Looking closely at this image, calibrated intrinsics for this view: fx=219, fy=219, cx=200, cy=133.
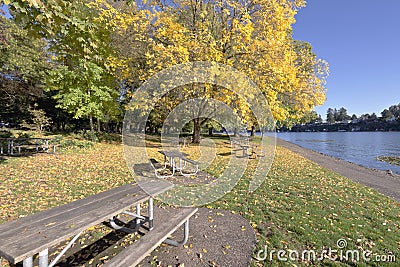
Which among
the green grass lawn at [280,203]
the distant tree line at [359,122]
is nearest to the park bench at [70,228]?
the green grass lawn at [280,203]

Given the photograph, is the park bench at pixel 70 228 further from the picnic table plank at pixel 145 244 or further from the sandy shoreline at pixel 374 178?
the sandy shoreline at pixel 374 178

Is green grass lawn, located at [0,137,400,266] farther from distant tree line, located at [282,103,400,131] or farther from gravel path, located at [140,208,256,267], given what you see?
distant tree line, located at [282,103,400,131]

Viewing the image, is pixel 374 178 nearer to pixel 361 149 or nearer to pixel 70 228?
pixel 70 228

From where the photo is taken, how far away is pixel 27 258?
1.92 m

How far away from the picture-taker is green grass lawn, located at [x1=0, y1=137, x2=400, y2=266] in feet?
12.5

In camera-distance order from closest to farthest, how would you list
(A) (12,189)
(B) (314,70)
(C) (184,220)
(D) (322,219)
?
(C) (184,220)
(D) (322,219)
(A) (12,189)
(B) (314,70)

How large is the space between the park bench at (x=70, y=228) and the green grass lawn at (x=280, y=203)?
155cm

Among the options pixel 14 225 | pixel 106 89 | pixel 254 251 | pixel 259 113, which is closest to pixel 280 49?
pixel 259 113

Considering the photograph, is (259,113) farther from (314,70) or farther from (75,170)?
(314,70)

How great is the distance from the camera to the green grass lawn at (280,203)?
150 inches

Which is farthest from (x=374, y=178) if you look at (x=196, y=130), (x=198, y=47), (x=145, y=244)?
(x=145, y=244)

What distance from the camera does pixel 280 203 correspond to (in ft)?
17.9

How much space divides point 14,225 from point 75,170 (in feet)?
19.6

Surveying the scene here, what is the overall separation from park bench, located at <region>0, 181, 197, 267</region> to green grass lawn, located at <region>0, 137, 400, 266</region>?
1.55m
